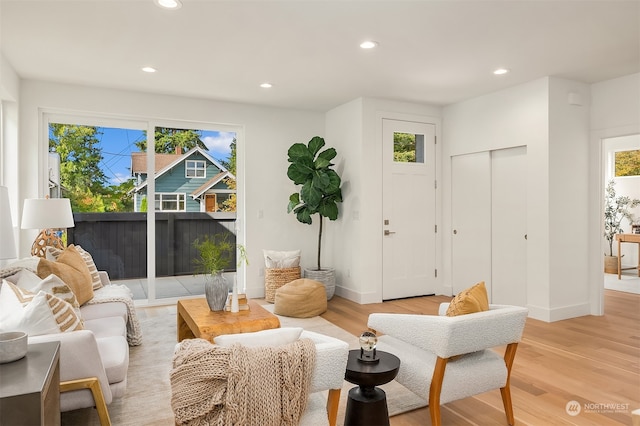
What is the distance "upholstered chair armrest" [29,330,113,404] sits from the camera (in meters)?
2.11

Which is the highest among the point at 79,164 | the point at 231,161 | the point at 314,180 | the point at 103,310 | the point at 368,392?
the point at 231,161

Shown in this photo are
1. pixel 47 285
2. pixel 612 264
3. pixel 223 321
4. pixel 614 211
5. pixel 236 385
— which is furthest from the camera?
pixel 614 211

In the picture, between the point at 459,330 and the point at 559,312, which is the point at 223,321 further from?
the point at 559,312

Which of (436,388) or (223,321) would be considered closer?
(436,388)

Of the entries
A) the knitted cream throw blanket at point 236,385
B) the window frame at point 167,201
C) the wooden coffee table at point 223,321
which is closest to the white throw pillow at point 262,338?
the knitted cream throw blanket at point 236,385

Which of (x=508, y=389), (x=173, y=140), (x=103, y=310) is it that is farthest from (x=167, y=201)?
(x=508, y=389)

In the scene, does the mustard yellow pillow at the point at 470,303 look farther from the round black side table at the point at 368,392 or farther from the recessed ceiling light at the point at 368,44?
the recessed ceiling light at the point at 368,44

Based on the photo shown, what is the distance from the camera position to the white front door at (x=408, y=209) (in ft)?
18.5

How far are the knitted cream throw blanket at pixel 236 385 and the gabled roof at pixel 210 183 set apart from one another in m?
4.16

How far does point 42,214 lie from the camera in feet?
13.0

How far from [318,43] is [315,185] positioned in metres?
2.20

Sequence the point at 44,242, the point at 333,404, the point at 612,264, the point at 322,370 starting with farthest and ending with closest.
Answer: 1. the point at 612,264
2. the point at 44,242
3. the point at 333,404
4. the point at 322,370

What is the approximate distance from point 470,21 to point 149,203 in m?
4.17

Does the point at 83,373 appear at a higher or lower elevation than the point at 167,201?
lower
